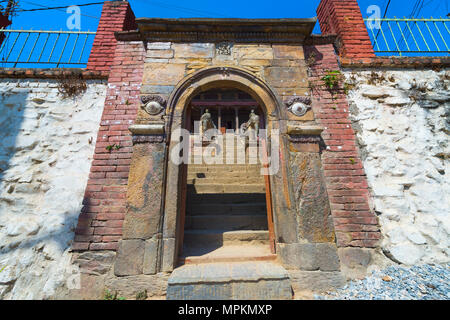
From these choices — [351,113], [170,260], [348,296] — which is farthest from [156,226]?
[351,113]

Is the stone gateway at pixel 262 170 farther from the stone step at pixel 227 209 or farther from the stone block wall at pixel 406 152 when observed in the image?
the stone block wall at pixel 406 152

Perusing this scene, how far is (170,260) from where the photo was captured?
238 centimetres

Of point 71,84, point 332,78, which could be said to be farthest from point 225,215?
point 71,84

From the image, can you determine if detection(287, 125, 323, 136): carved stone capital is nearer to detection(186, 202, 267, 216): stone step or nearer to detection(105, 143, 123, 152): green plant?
detection(186, 202, 267, 216): stone step

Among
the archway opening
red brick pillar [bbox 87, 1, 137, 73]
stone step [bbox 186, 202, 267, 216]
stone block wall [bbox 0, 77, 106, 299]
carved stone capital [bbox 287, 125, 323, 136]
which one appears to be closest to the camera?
stone block wall [bbox 0, 77, 106, 299]

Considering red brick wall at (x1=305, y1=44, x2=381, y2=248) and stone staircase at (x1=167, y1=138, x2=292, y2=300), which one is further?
red brick wall at (x1=305, y1=44, x2=381, y2=248)

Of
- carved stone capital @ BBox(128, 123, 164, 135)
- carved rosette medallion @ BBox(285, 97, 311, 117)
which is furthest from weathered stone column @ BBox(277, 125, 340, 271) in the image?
carved stone capital @ BBox(128, 123, 164, 135)

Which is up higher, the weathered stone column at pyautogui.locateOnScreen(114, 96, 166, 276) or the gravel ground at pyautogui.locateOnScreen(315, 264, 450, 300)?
the weathered stone column at pyautogui.locateOnScreen(114, 96, 166, 276)

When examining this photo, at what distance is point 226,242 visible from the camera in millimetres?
3230

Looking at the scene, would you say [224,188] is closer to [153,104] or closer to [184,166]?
[184,166]

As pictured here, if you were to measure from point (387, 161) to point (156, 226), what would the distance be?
3401 millimetres

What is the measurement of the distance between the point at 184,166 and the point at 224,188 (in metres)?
1.84

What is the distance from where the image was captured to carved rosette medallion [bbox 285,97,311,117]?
296 centimetres

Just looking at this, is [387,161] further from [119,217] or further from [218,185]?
[119,217]
